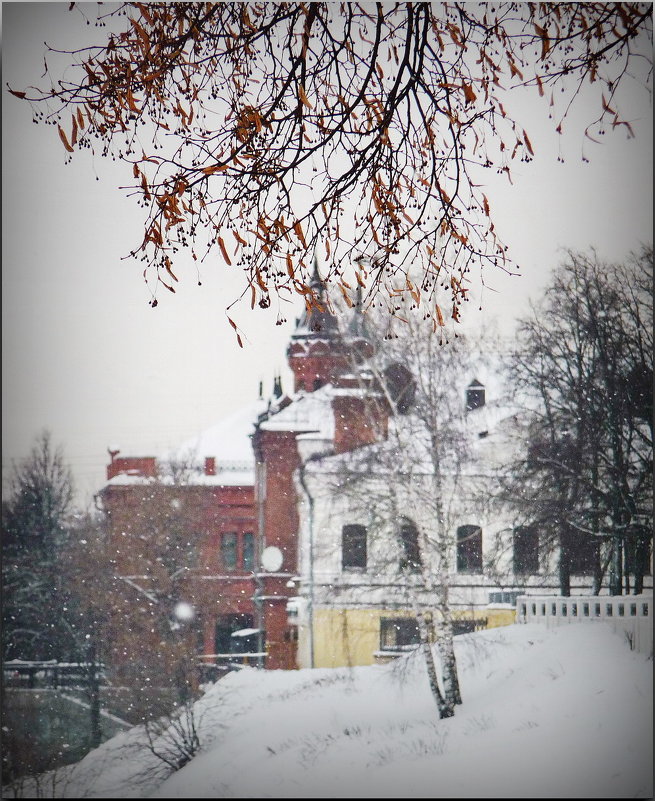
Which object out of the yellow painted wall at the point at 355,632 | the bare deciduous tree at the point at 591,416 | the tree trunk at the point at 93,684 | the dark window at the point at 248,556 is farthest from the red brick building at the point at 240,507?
the bare deciduous tree at the point at 591,416

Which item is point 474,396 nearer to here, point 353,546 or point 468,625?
point 353,546

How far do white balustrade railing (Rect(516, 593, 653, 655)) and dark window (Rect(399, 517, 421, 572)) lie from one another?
1.97 feet

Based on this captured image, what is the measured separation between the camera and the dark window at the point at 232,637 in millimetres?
4352

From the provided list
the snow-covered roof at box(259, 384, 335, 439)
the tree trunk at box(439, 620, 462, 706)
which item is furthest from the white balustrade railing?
the snow-covered roof at box(259, 384, 335, 439)

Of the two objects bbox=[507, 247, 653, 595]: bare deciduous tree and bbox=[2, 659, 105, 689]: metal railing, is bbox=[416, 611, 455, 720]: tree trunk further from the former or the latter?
bbox=[2, 659, 105, 689]: metal railing

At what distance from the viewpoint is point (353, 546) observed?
177 inches

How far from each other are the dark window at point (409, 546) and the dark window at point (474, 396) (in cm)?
76

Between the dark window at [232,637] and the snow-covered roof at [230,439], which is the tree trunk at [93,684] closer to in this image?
the dark window at [232,637]

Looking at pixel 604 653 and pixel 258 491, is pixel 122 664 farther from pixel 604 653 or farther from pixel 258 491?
pixel 604 653

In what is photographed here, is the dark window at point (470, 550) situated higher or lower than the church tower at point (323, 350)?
lower

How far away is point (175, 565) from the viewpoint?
4496 millimetres

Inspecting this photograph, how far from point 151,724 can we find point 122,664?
0.40m

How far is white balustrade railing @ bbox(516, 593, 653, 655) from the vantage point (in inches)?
157

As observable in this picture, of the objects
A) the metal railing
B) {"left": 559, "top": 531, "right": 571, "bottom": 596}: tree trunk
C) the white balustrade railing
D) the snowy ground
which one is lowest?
the snowy ground
